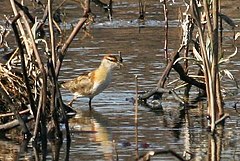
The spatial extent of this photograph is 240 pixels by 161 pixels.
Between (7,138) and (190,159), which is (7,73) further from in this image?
(190,159)

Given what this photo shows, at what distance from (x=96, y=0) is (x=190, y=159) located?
13.1ft

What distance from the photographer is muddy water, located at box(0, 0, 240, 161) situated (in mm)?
11062

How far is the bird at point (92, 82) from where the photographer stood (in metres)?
14.2

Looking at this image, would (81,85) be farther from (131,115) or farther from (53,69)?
(53,69)

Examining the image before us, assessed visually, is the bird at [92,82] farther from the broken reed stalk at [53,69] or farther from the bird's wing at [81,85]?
the broken reed stalk at [53,69]

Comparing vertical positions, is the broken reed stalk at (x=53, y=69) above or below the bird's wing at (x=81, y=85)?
above

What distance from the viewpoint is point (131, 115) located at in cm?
1319

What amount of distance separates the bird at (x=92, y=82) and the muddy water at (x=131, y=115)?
195 mm

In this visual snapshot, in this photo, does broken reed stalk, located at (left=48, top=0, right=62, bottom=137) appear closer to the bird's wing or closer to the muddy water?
the muddy water

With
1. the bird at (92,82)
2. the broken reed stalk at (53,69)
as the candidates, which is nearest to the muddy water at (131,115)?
the bird at (92,82)

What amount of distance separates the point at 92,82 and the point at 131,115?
1.36 metres

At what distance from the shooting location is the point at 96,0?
13.7m

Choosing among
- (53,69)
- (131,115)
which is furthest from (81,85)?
(53,69)

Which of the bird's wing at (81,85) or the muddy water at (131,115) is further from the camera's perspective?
the bird's wing at (81,85)
